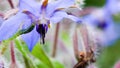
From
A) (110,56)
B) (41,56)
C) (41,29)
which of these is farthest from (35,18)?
(110,56)

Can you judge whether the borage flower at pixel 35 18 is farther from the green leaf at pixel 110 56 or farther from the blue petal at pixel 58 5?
the green leaf at pixel 110 56

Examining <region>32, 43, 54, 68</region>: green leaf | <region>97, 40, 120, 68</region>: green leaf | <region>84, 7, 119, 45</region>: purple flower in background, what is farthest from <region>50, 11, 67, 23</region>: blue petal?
<region>84, 7, 119, 45</region>: purple flower in background

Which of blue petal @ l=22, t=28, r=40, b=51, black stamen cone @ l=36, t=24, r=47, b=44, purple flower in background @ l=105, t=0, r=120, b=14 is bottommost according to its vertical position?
purple flower in background @ l=105, t=0, r=120, b=14

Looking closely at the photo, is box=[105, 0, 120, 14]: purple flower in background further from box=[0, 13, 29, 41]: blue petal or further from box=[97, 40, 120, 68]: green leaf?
box=[0, 13, 29, 41]: blue petal

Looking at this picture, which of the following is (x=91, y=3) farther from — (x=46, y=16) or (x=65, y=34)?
(x=46, y=16)

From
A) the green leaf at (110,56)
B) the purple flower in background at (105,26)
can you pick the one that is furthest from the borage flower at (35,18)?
the purple flower in background at (105,26)

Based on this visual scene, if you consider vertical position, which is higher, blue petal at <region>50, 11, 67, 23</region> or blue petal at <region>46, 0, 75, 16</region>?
blue petal at <region>46, 0, 75, 16</region>
